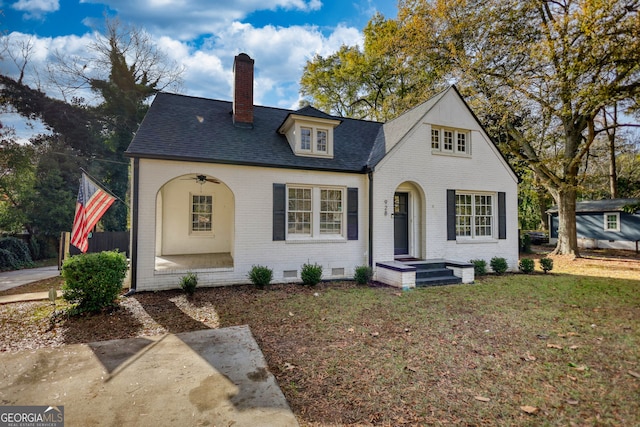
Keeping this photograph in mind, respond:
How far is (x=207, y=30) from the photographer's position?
1080cm

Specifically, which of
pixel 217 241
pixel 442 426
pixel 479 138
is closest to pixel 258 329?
pixel 442 426

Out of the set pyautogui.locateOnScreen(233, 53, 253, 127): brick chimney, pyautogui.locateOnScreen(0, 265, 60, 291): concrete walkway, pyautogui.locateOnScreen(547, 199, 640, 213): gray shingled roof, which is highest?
pyautogui.locateOnScreen(233, 53, 253, 127): brick chimney

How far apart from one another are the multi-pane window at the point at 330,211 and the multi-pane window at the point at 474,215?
15.5 feet

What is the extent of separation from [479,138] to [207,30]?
1107cm

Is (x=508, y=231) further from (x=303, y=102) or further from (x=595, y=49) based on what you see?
(x=303, y=102)

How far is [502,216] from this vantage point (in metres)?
11.5

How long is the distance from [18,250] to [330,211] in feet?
50.4

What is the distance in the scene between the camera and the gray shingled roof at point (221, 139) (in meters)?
8.29

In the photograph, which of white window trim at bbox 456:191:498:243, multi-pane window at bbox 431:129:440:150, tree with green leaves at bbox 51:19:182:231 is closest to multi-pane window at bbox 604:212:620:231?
white window trim at bbox 456:191:498:243

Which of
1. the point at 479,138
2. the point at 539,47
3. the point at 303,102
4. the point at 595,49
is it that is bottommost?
the point at 479,138

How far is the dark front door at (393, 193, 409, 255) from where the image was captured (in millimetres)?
10703

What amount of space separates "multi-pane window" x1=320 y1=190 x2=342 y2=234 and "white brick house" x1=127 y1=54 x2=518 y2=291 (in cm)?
4

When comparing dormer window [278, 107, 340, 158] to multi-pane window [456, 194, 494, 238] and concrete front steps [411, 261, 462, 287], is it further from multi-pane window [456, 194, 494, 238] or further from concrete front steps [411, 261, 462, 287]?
multi-pane window [456, 194, 494, 238]

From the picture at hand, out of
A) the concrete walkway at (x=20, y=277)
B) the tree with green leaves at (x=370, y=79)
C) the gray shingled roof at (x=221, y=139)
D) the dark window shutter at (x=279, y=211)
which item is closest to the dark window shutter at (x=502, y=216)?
the gray shingled roof at (x=221, y=139)
